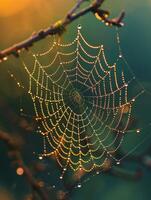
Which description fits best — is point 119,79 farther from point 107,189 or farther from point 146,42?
point 107,189

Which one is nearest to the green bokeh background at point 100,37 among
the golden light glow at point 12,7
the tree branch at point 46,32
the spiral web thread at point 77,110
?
the golden light glow at point 12,7

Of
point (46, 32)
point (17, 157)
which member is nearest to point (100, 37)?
point (17, 157)

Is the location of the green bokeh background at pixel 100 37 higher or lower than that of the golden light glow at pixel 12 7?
lower

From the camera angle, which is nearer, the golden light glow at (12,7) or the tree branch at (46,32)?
the tree branch at (46,32)

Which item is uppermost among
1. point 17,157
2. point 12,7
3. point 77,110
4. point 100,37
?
point 12,7

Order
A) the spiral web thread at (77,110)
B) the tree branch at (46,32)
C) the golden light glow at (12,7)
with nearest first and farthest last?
the tree branch at (46,32)
the spiral web thread at (77,110)
the golden light glow at (12,7)

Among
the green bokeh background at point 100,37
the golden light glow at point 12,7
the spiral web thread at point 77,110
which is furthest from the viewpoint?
the golden light glow at point 12,7

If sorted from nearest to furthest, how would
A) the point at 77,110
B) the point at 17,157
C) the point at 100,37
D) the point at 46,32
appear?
1. the point at 46,32
2. the point at 17,157
3. the point at 77,110
4. the point at 100,37

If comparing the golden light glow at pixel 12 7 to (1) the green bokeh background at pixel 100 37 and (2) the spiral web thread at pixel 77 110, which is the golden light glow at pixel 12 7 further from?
(2) the spiral web thread at pixel 77 110

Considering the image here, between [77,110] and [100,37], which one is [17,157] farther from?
[100,37]
